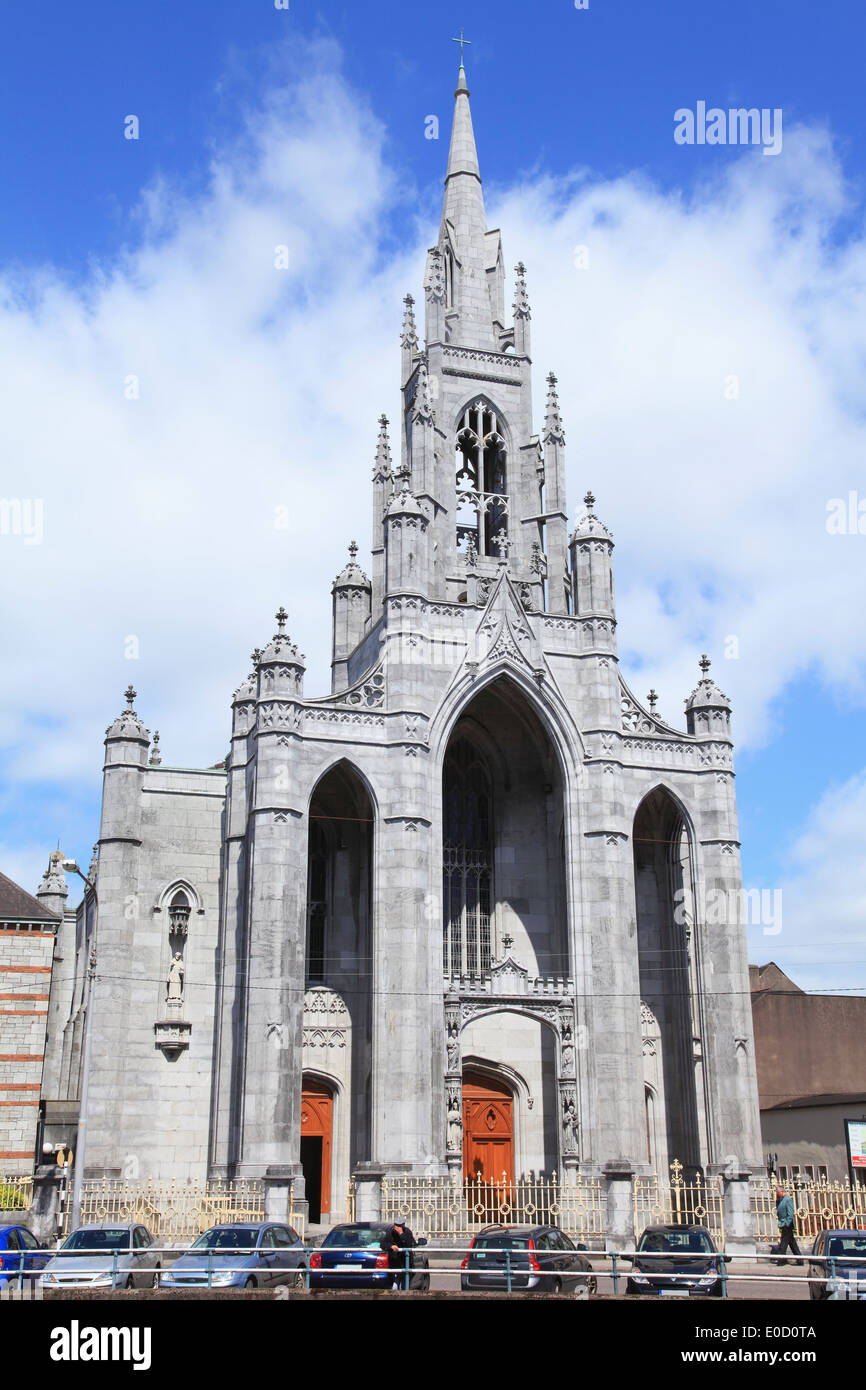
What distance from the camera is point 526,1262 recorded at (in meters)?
19.0

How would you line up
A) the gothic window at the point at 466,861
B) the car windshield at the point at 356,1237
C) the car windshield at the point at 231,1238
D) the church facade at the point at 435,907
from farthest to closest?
the gothic window at the point at 466,861, the church facade at the point at 435,907, the car windshield at the point at 356,1237, the car windshield at the point at 231,1238

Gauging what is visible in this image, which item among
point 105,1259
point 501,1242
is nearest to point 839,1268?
point 501,1242

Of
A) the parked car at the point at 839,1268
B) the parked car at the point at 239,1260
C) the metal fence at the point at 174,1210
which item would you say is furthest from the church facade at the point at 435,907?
the parked car at the point at 839,1268

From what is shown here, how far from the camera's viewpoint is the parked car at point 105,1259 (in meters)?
18.8

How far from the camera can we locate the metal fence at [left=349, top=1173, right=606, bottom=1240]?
30.7 m

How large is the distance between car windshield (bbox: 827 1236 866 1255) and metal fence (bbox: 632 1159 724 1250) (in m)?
11.0

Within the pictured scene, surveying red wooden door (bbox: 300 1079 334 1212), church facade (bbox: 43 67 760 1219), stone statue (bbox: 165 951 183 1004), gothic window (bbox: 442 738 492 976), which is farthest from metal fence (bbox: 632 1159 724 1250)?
stone statue (bbox: 165 951 183 1004)

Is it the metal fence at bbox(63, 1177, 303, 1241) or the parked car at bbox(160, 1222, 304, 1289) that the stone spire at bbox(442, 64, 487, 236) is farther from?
the parked car at bbox(160, 1222, 304, 1289)

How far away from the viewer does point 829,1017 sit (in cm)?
5116

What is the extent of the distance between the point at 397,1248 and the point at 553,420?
2953 centimetres

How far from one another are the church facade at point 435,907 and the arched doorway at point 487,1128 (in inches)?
3.0

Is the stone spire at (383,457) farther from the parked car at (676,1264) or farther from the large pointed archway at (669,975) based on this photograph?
the parked car at (676,1264)

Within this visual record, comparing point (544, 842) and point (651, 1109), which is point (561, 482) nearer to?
point (544, 842)
